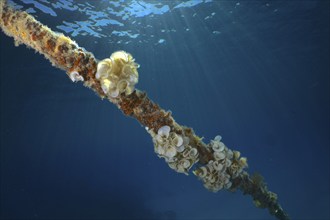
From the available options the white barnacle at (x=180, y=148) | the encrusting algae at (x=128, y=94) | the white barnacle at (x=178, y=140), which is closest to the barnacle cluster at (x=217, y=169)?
the encrusting algae at (x=128, y=94)

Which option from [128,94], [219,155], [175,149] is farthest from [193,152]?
[128,94]

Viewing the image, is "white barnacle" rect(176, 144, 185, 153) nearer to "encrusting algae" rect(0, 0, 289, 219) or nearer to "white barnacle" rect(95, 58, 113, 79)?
"encrusting algae" rect(0, 0, 289, 219)

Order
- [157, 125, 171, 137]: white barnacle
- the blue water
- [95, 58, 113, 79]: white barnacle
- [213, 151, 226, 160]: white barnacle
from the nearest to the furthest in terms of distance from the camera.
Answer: [95, 58, 113, 79]: white barnacle < [157, 125, 171, 137]: white barnacle < [213, 151, 226, 160]: white barnacle < the blue water

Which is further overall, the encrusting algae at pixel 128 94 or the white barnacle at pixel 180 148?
the white barnacle at pixel 180 148

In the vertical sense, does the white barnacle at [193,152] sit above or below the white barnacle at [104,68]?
below

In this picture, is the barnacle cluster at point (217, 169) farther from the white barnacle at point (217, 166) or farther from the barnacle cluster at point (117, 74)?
the barnacle cluster at point (117, 74)

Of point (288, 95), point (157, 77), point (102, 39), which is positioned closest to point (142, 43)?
point (102, 39)

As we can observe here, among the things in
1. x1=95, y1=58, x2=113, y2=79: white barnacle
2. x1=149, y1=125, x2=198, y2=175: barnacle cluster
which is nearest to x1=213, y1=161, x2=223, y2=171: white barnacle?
x1=149, y1=125, x2=198, y2=175: barnacle cluster

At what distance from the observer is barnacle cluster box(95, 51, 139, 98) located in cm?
362

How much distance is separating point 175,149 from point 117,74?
137 cm

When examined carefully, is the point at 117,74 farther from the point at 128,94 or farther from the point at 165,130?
the point at 165,130

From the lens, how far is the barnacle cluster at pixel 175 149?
4.13 m

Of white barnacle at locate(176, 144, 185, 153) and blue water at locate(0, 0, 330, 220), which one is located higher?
white barnacle at locate(176, 144, 185, 153)

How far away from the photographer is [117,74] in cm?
369
